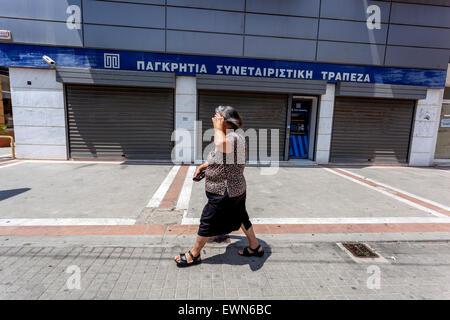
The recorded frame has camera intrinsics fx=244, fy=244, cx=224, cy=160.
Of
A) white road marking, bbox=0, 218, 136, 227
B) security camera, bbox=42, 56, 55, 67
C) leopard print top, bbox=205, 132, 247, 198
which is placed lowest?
white road marking, bbox=0, 218, 136, 227

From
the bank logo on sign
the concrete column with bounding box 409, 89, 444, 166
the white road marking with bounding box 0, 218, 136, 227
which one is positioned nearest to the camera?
the white road marking with bounding box 0, 218, 136, 227

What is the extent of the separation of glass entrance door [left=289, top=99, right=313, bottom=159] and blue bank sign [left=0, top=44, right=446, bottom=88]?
1240mm

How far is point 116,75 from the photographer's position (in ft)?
27.0

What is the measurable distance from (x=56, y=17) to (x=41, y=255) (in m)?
8.46

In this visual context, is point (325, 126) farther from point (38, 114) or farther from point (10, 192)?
point (38, 114)

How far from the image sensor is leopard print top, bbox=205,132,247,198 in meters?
2.73

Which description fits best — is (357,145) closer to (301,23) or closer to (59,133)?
(301,23)

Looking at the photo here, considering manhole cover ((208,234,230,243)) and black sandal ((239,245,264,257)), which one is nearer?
black sandal ((239,245,264,257))

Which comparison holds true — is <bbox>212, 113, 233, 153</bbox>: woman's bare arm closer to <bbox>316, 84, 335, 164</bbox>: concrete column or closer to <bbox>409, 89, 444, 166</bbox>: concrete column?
<bbox>316, 84, 335, 164</bbox>: concrete column

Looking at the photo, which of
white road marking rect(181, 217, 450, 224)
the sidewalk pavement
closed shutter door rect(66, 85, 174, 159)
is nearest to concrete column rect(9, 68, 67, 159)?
closed shutter door rect(66, 85, 174, 159)

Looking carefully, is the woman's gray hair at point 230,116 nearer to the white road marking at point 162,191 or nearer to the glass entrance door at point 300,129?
the white road marking at point 162,191

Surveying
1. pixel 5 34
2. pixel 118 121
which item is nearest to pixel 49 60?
pixel 5 34
